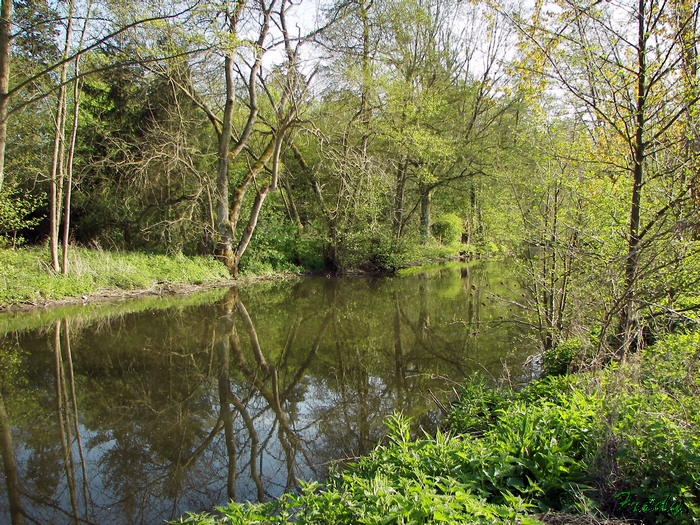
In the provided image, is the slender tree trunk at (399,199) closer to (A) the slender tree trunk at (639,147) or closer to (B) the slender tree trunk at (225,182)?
(B) the slender tree trunk at (225,182)

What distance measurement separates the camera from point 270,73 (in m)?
16.7

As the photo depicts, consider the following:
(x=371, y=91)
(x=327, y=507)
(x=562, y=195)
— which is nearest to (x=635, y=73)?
(x=562, y=195)

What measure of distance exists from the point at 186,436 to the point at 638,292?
→ 15.7 ft

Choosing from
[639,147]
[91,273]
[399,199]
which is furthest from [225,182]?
[639,147]

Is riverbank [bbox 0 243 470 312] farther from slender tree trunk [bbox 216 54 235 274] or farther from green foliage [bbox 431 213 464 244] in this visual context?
green foliage [bbox 431 213 464 244]

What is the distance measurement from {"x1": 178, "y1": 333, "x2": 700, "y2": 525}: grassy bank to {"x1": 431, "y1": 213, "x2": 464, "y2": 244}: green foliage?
1070 inches

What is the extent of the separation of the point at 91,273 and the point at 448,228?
2225cm

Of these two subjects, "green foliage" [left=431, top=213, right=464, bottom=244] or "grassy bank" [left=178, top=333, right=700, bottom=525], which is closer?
"grassy bank" [left=178, top=333, right=700, bottom=525]

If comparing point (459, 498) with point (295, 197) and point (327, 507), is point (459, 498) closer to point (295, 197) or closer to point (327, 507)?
point (327, 507)

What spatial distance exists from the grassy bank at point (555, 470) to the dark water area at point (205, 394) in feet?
3.38

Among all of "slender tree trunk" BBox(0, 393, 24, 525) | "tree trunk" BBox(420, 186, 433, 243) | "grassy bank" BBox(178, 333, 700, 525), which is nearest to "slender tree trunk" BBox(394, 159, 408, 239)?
"tree trunk" BBox(420, 186, 433, 243)

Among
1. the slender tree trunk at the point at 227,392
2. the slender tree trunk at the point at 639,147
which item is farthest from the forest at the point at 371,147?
the slender tree trunk at the point at 227,392

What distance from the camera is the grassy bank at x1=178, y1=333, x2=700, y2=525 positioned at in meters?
2.74

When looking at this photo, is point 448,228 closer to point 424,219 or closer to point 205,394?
point 424,219
